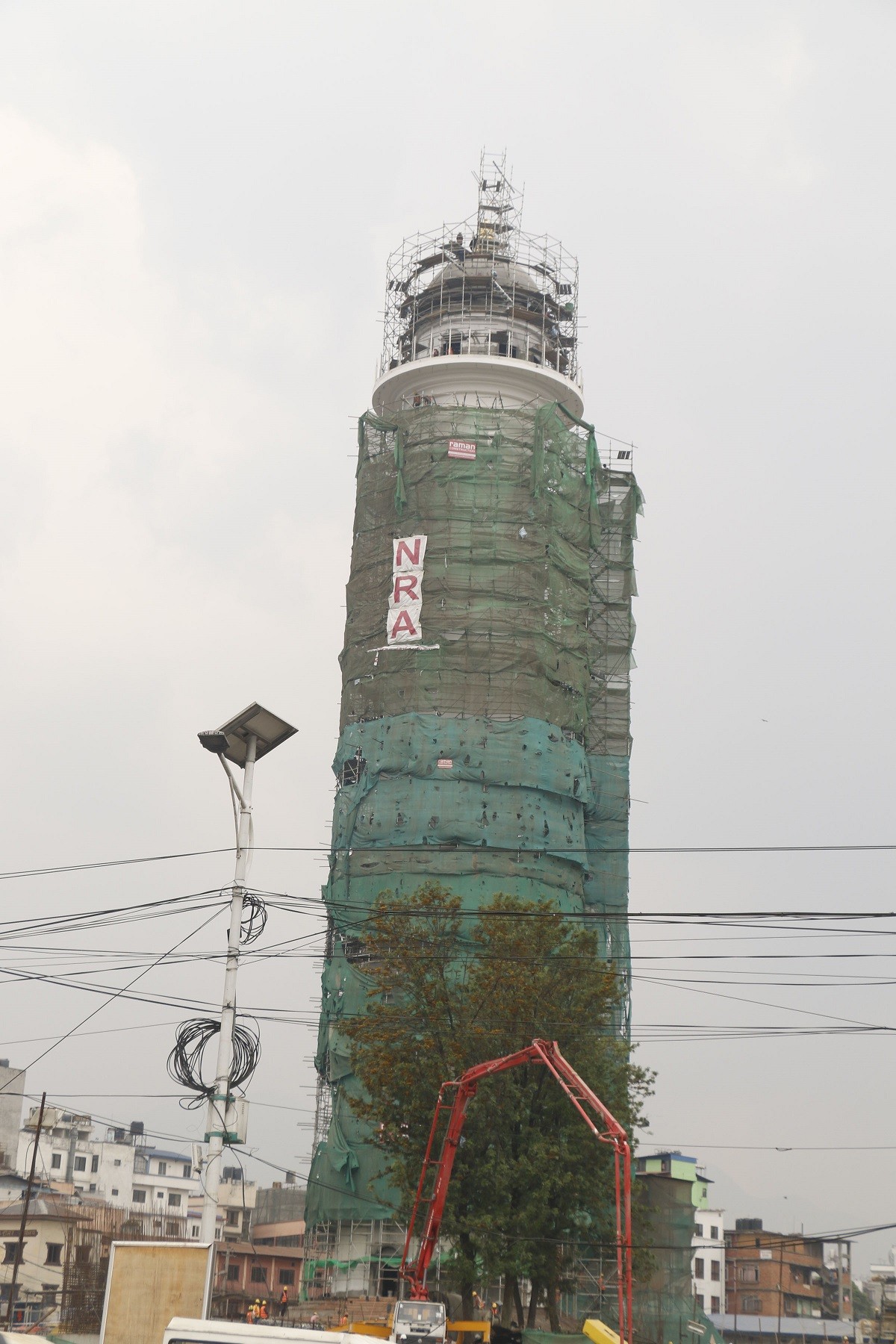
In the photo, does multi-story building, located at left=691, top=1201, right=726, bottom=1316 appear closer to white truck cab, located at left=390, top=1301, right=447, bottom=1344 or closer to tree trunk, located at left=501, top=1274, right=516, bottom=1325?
tree trunk, located at left=501, top=1274, right=516, bottom=1325

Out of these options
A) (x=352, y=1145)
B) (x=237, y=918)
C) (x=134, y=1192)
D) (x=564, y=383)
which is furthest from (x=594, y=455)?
(x=134, y=1192)

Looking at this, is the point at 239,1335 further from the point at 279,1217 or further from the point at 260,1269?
the point at 279,1217

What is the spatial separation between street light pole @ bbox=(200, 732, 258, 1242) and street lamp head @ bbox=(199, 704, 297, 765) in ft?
6.67

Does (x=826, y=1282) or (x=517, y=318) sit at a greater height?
(x=517, y=318)

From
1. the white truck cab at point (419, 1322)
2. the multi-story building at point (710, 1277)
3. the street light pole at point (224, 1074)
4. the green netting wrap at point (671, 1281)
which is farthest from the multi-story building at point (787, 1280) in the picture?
the street light pole at point (224, 1074)

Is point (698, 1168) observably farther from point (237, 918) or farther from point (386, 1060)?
point (237, 918)

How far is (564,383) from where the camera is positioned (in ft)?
236

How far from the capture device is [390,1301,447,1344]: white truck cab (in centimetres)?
2766

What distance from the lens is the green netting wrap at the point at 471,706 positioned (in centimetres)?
6219

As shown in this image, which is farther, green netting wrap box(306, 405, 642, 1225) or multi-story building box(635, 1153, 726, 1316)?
multi-story building box(635, 1153, 726, 1316)

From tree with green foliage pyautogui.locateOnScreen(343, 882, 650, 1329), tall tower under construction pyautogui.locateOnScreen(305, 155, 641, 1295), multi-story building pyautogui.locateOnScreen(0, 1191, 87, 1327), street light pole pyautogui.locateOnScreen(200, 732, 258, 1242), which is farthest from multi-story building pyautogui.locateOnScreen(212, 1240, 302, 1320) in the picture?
street light pole pyautogui.locateOnScreen(200, 732, 258, 1242)

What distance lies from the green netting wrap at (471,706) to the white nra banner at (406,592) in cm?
37

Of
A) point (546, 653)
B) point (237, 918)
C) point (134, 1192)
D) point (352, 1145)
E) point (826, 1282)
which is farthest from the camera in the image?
point (134, 1192)

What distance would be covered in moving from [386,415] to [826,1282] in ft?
224
